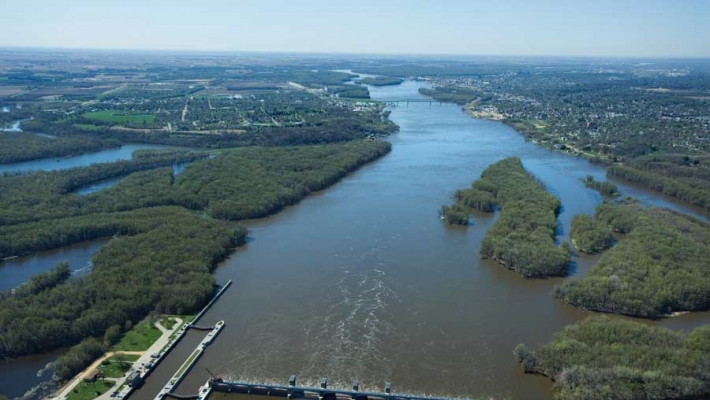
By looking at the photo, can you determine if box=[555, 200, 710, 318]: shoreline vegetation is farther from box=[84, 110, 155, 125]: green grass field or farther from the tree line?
box=[84, 110, 155, 125]: green grass field

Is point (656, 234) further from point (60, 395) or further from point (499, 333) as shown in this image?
point (60, 395)

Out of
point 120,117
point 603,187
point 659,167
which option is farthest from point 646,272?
point 120,117

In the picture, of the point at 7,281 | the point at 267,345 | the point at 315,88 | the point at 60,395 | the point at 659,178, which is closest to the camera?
the point at 60,395

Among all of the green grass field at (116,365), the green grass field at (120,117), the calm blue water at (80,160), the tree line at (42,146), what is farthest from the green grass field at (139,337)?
the green grass field at (120,117)

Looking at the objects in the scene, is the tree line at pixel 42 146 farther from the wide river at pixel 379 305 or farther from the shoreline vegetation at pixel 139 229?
the wide river at pixel 379 305

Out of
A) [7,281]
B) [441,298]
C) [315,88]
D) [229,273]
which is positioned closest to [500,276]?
[441,298]

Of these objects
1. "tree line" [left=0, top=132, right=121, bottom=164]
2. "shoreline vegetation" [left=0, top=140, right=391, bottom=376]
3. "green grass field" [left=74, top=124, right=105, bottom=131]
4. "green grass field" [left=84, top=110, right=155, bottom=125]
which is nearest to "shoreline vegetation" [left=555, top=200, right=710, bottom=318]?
"shoreline vegetation" [left=0, top=140, right=391, bottom=376]

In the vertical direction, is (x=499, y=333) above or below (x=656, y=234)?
below
